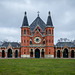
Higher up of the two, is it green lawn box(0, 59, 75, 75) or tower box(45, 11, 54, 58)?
tower box(45, 11, 54, 58)

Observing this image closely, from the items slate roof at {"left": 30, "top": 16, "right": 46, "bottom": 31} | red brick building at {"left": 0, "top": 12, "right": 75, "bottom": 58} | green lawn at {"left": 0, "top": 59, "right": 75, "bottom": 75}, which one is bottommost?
green lawn at {"left": 0, "top": 59, "right": 75, "bottom": 75}

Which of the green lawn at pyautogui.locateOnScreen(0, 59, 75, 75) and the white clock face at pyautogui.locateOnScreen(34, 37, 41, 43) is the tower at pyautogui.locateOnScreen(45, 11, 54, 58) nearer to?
the white clock face at pyautogui.locateOnScreen(34, 37, 41, 43)

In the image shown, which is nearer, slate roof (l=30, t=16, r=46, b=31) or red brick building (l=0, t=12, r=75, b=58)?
red brick building (l=0, t=12, r=75, b=58)

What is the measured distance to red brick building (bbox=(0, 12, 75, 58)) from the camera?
70188mm

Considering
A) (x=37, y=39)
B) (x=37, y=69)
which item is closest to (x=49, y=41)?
(x=37, y=39)

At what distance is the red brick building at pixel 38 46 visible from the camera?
7019 centimetres

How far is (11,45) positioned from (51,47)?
2002cm

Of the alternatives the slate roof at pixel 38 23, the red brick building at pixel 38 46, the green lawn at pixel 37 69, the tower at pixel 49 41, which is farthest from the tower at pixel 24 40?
the green lawn at pixel 37 69

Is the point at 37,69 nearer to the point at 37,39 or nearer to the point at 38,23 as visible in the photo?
the point at 37,39

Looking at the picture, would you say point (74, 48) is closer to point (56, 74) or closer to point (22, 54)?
point (22, 54)

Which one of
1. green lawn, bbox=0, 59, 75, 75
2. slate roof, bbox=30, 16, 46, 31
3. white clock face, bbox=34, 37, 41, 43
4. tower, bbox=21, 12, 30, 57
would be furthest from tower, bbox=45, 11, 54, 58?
green lawn, bbox=0, 59, 75, 75

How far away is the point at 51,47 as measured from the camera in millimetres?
69812

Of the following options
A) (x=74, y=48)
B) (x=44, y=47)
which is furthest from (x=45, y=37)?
(x=74, y=48)

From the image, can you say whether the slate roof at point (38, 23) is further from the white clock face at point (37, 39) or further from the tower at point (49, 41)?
the tower at point (49, 41)
